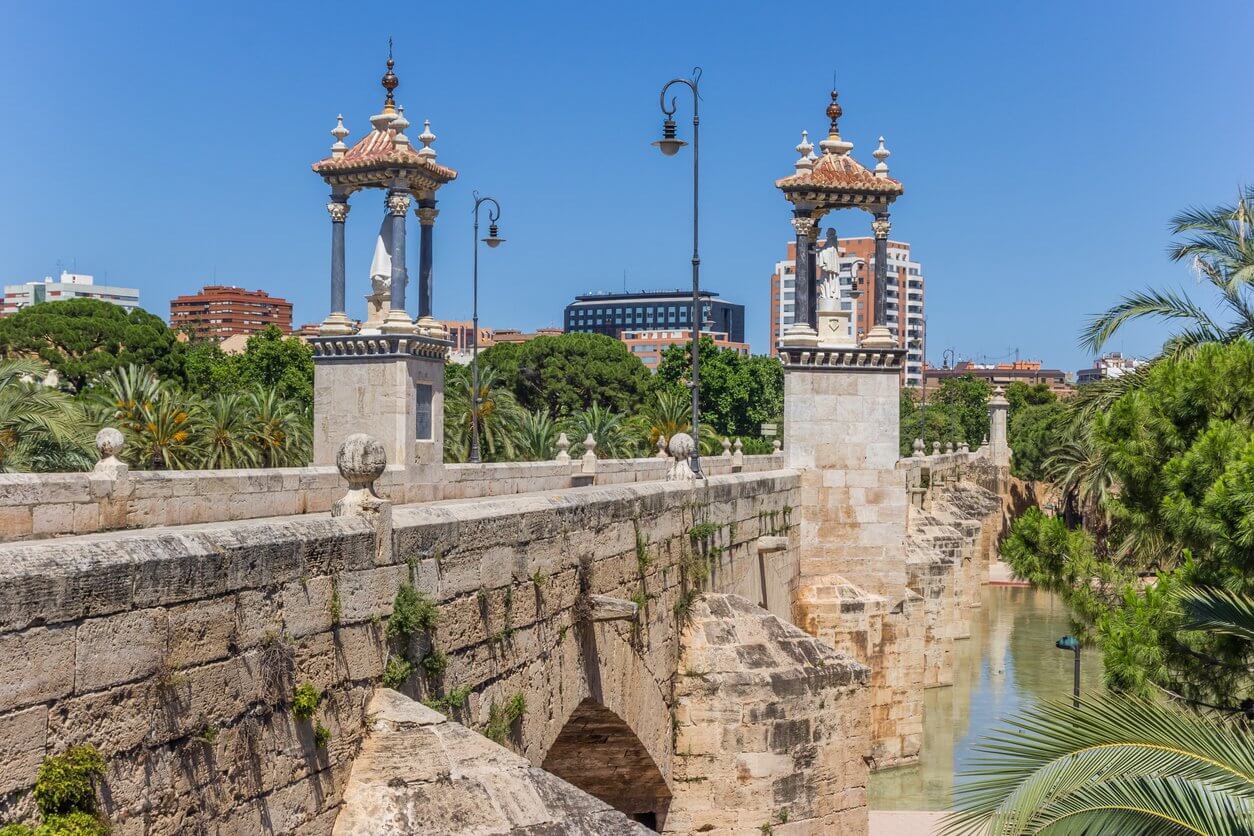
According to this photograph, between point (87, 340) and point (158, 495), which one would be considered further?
point (87, 340)

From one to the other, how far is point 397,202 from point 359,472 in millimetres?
13382

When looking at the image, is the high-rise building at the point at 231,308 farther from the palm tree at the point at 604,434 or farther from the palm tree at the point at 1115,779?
the palm tree at the point at 1115,779

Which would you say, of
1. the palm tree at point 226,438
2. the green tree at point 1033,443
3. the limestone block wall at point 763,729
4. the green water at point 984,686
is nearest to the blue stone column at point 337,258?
the palm tree at point 226,438

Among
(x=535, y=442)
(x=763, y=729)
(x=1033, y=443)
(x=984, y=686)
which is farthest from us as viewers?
(x=1033, y=443)

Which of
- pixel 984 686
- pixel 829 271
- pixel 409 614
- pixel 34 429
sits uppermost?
pixel 829 271

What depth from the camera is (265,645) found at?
6.18 metres

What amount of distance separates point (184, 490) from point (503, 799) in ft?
21.6

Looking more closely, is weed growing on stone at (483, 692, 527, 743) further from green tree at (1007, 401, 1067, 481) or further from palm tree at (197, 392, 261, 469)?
green tree at (1007, 401, 1067, 481)

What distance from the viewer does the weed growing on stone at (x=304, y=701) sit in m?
6.44

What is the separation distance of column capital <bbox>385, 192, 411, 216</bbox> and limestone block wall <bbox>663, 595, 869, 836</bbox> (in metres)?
8.25

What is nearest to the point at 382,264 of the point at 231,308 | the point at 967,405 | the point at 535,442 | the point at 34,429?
the point at 34,429

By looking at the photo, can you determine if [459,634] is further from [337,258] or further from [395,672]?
[337,258]

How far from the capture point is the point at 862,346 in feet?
70.9

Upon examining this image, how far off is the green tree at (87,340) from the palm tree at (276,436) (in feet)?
50.6
